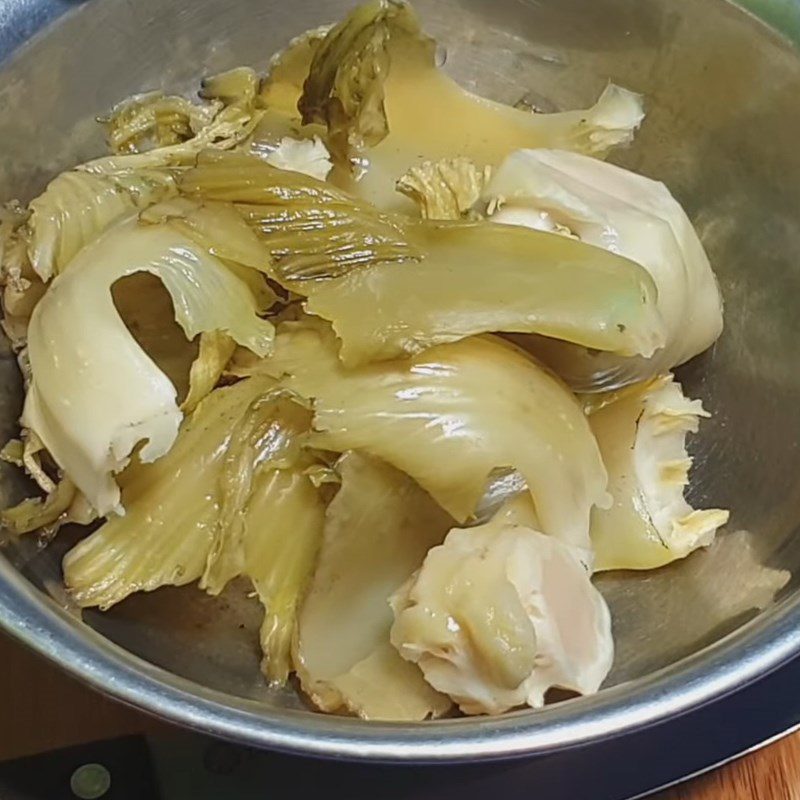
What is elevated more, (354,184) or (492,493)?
(354,184)

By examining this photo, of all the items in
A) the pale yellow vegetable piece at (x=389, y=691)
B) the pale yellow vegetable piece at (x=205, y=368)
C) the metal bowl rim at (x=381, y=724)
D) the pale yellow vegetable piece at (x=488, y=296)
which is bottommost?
the pale yellow vegetable piece at (x=389, y=691)

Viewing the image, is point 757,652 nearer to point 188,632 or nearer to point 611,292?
point 611,292

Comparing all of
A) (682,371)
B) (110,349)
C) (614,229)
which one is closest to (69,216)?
(110,349)

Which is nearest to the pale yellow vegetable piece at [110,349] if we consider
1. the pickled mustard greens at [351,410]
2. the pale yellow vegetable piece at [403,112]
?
the pickled mustard greens at [351,410]

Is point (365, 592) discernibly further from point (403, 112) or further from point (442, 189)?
point (403, 112)

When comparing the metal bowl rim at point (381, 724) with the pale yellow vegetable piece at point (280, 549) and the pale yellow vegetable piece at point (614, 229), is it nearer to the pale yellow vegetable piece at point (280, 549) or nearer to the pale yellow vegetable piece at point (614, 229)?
the pale yellow vegetable piece at point (280, 549)

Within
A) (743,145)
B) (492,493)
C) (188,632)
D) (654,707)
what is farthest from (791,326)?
(188,632)
